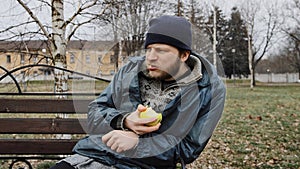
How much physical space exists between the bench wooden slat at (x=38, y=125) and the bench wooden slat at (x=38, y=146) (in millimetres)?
89

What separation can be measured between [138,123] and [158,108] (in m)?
0.24

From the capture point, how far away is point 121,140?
73.7 inches

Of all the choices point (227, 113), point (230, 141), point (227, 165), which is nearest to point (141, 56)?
point (227, 165)

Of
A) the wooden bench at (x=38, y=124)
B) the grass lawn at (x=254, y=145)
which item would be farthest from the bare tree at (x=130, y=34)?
the grass lawn at (x=254, y=145)

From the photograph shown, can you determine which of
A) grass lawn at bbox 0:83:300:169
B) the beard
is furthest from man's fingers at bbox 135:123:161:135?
grass lawn at bbox 0:83:300:169

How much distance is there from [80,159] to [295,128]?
21.0 ft

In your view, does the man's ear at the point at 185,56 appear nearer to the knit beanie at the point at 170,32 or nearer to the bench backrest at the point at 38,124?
the knit beanie at the point at 170,32

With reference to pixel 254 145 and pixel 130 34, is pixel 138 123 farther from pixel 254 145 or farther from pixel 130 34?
pixel 254 145

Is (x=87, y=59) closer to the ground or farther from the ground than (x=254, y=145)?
farther from the ground

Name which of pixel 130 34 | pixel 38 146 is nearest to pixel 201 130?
pixel 130 34

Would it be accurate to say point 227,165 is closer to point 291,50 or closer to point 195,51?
point 195,51

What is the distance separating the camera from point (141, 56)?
2.15 metres

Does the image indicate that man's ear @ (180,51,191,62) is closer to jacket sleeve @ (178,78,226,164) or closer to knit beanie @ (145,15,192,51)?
knit beanie @ (145,15,192,51)

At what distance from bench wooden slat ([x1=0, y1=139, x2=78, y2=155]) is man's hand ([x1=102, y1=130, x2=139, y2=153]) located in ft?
3.93
